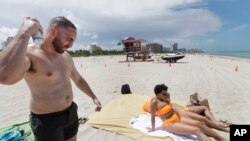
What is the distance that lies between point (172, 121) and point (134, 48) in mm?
28634

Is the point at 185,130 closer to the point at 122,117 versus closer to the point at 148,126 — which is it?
the point at 148,126

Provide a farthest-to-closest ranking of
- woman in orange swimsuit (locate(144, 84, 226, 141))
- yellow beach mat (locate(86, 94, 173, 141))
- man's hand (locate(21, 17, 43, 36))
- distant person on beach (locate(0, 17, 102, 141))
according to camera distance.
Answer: yellow beach mat (locate(86, 94, 173, 141))
woman in orange swimsuit (locate(144, 84, 226, 141))
distant person on beach (locate(0, 17, 102, 141))
man's hand (locate(21, 17, 43, 36))

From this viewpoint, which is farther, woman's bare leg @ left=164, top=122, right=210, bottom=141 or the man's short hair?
woman's bare leg @ left=164, top=122, right=210, bottom=141

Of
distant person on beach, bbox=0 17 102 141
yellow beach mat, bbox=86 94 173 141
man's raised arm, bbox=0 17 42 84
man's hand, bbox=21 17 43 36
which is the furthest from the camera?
yellow beach mat, bbox=86 94 173 141

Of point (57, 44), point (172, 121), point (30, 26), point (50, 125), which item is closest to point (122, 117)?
point (172, 121)

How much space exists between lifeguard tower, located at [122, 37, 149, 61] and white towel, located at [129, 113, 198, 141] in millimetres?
27207


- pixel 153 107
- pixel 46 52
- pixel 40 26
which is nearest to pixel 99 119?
pixel 153 107

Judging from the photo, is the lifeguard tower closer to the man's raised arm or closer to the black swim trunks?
the black swim trunks

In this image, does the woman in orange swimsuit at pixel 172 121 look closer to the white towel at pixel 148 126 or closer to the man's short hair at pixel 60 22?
the white towel at pixel 148 126

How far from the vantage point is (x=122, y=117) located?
6.30m

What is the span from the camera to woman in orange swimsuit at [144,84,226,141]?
16.6ft

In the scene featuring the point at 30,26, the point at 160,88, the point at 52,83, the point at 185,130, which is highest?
the point at 30,26

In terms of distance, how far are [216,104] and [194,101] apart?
211 cm

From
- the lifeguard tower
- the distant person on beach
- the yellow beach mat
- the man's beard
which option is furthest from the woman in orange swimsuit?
the lifeguard tower
